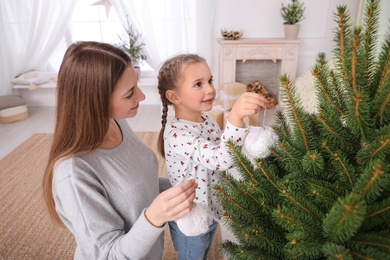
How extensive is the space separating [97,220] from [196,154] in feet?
1.18

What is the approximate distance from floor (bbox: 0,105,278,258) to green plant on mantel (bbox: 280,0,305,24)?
109 cm


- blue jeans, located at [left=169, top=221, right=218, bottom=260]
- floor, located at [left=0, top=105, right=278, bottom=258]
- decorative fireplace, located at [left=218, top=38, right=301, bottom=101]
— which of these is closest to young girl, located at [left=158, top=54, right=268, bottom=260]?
blue jeans, located at [left=169, top=221, right=218, bottom=260]

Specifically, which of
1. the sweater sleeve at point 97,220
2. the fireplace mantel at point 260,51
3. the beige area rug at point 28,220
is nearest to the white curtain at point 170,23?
the fireplace mantel at point 260,51

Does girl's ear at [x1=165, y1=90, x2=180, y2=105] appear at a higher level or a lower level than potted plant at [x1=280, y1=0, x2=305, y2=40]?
lower

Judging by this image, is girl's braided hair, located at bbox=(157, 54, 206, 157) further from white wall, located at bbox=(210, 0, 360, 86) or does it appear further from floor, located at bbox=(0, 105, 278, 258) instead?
white wall, located at bbox=(210, 0, 360, 86)

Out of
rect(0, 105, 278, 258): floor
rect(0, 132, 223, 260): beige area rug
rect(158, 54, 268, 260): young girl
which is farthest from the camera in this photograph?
rect(0, 105, 278, 258): floor

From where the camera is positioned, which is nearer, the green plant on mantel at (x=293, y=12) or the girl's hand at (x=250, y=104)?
the girl's hand at (x=250, y=104)

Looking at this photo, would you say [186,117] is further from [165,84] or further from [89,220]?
[89,220]

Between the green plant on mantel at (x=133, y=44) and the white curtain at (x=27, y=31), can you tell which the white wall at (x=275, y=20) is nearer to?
the green plant on mantel at (x=133, y=44)

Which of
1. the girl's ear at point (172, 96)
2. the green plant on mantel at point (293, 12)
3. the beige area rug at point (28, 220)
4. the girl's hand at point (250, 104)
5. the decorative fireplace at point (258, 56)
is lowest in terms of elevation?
the beige area rug at point (28, 220)

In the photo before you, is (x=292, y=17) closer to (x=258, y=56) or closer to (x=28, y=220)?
(x=258, y=56)

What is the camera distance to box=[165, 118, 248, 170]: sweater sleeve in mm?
843

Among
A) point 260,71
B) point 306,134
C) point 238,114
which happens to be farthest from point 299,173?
point 260,71

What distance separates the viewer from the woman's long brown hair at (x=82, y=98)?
2.76 ft
